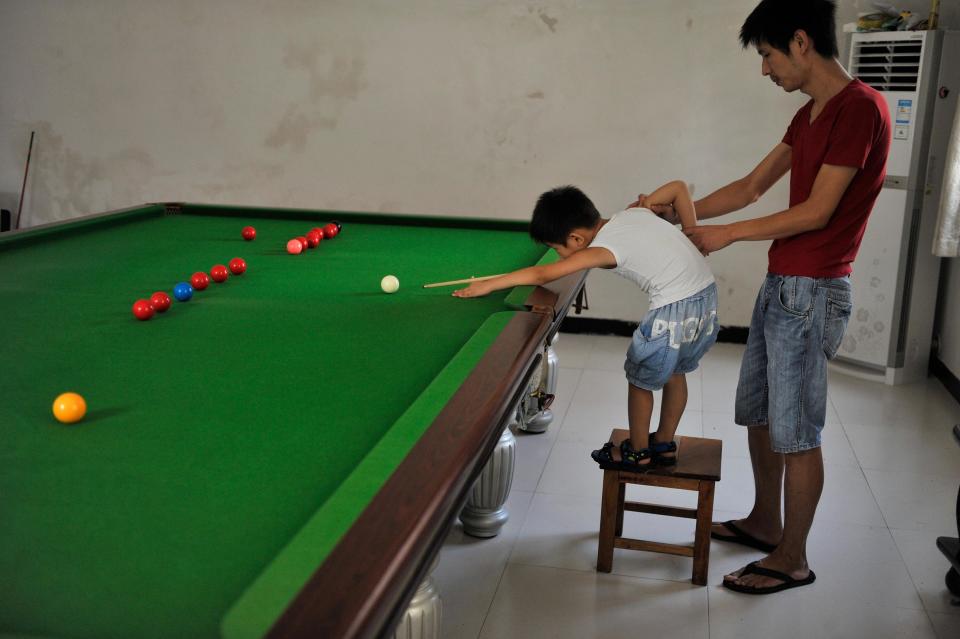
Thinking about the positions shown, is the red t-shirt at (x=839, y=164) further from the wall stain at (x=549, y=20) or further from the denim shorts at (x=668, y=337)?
the wall stain at (x=549, y=20)

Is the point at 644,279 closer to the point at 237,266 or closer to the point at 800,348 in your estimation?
the point at 800,348

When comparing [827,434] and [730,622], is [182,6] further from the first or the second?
[730,622]

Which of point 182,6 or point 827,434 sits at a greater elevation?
point 182,6

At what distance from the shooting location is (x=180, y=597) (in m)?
1.08

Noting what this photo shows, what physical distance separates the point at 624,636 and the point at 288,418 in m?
1.17

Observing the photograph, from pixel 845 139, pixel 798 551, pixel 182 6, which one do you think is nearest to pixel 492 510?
pixel 798 551

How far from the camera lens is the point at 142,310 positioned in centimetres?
228

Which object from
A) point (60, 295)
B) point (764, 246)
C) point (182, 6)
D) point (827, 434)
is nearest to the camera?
point (60, 295)

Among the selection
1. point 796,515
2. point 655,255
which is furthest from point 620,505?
point 655,255

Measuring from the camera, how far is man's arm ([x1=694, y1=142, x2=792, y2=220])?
2.76 metres

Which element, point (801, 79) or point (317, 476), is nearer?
point (317, 476)

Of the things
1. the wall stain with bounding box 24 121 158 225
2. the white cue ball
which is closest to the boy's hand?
the white cue ball

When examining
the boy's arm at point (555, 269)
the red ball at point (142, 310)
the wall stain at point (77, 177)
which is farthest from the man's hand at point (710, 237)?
the wall stain at point (77, 177)

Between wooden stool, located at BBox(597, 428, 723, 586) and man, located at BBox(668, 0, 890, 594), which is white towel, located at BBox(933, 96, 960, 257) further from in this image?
wooden stool, located at BBox(597, 428, 723, 586)
